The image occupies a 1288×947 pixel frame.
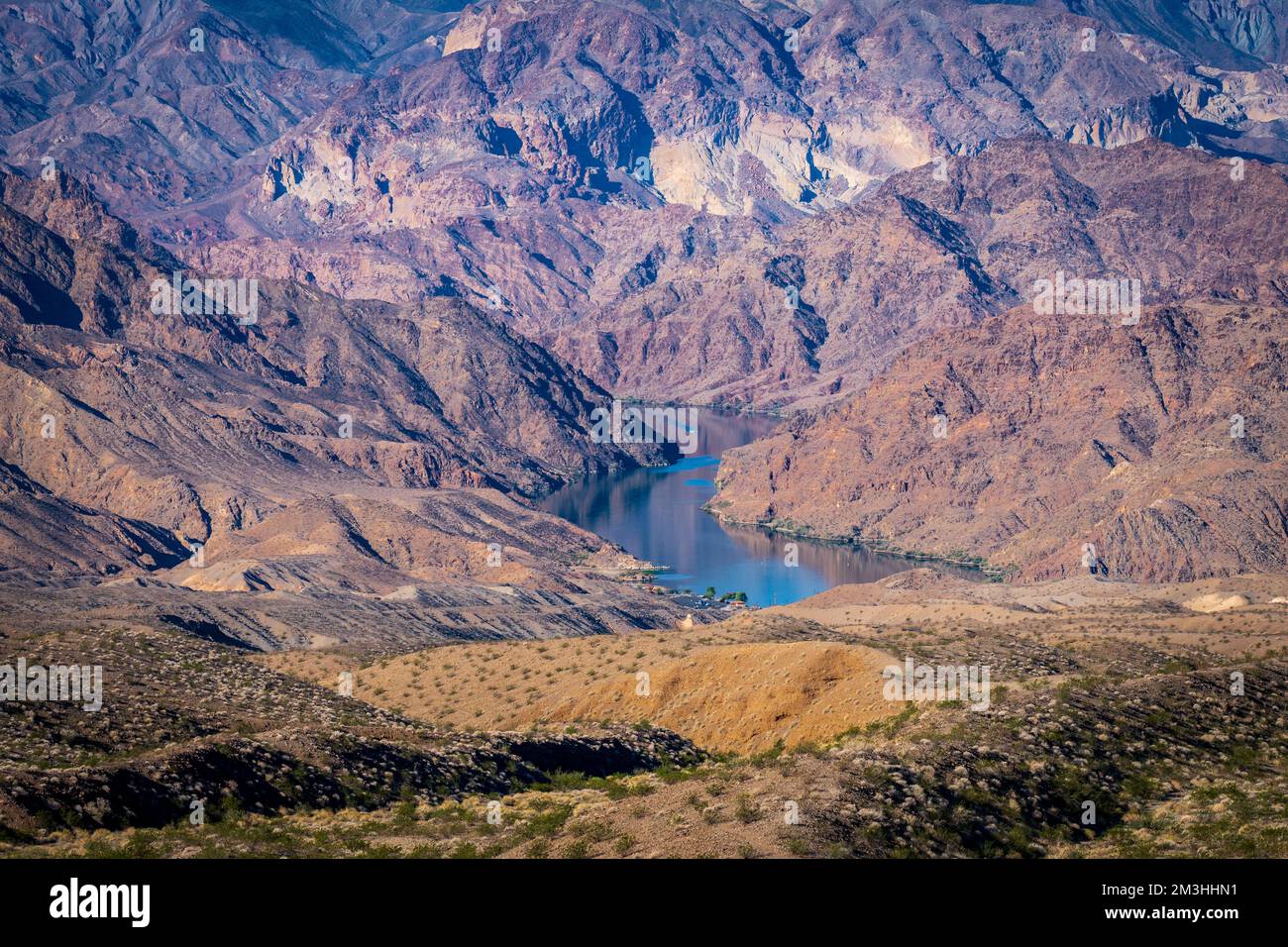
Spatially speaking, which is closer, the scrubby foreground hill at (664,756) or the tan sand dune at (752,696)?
the scrubby foreground hill at (664,756)

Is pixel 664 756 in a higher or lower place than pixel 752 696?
lower

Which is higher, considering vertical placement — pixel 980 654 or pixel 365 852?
pixel 980 654

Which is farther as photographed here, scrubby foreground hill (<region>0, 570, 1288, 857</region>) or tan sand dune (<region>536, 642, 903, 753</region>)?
tan sand dune (<region>536, 642, 903, 753</region>)

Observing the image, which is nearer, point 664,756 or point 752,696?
point 664,756

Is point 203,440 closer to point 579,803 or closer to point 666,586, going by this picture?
point 666,586
